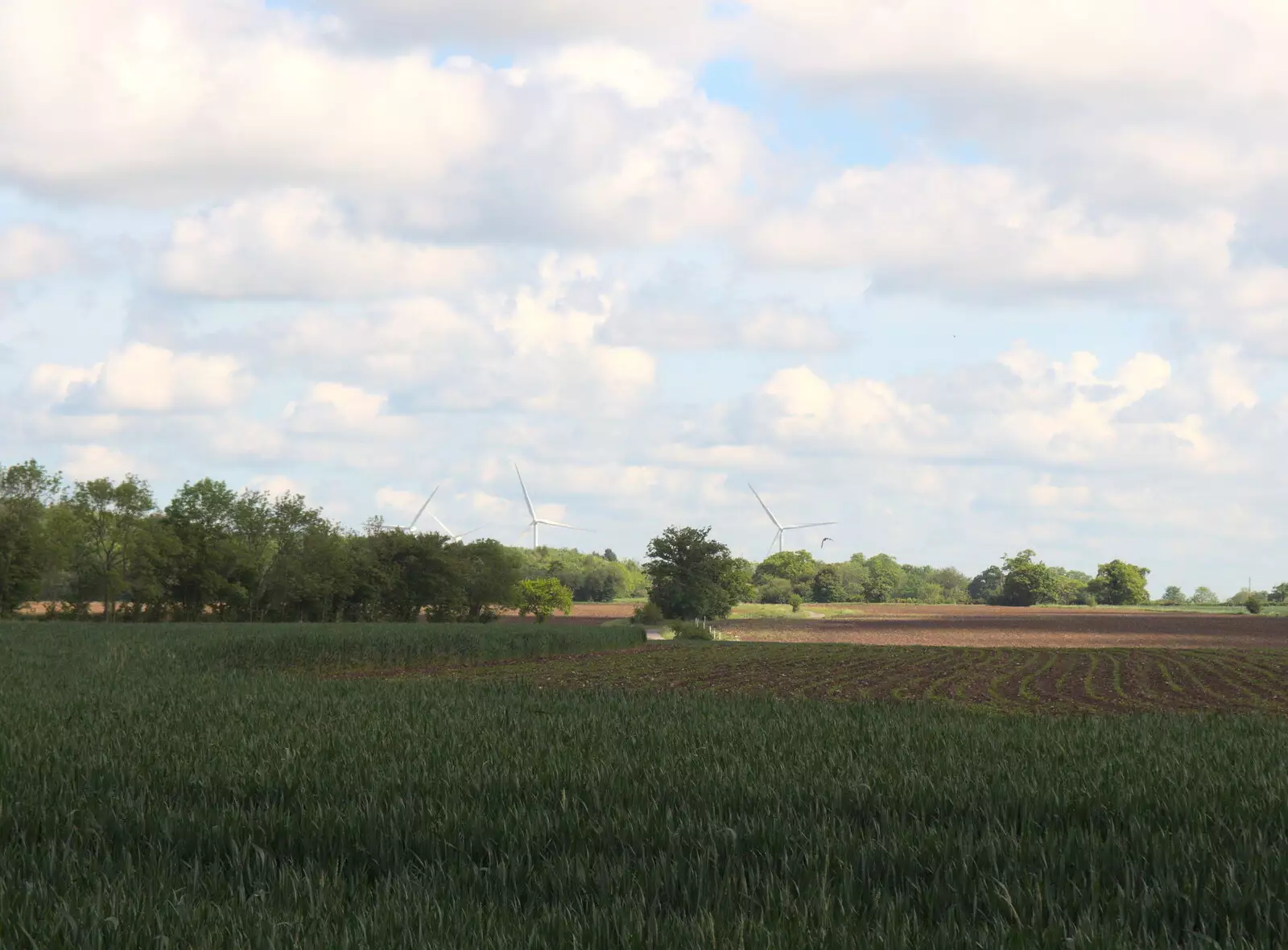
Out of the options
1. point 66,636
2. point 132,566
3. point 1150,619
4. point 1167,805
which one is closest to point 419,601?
point 132,566

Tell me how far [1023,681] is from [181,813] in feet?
120

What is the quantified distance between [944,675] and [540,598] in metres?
69.6

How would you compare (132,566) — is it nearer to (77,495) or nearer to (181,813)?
(77,495)

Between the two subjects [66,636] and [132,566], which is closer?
[66,636]

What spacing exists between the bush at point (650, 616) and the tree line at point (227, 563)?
1267 cm

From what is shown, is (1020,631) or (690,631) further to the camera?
(1020,631)

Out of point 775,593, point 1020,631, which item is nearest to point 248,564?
point 1020,631

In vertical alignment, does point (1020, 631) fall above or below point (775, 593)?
below

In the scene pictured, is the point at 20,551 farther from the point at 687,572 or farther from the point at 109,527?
the point at 687,572

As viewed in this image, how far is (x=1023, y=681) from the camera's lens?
42125 mm

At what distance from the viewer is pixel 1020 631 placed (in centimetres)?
9819

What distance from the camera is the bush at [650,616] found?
9612cm

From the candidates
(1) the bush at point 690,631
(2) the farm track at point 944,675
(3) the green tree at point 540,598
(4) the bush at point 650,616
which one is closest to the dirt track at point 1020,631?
(1) the bush at point 690,631

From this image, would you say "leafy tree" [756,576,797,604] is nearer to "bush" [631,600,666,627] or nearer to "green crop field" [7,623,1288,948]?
"bush" [631,600,666,627]
